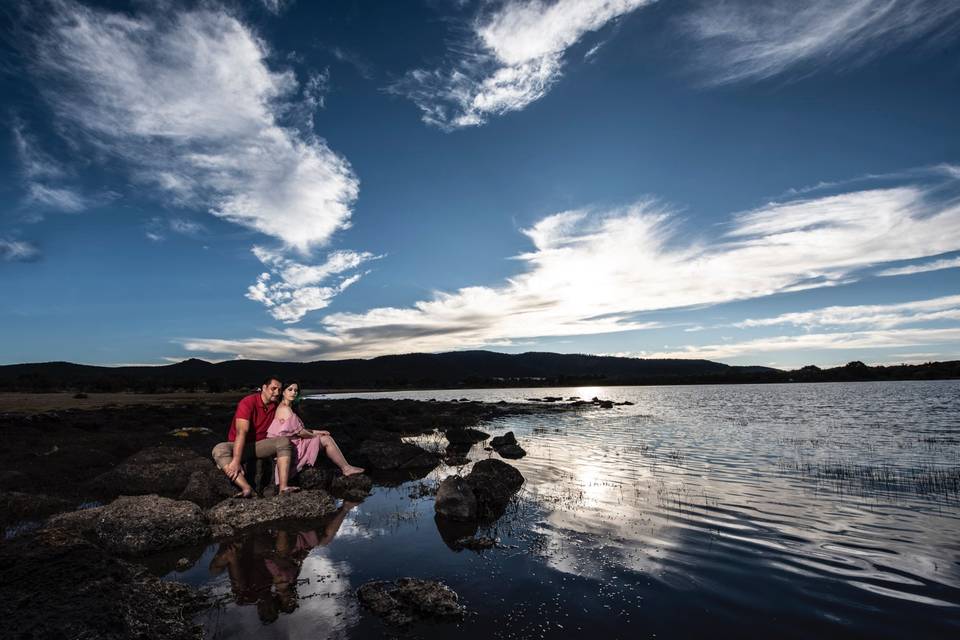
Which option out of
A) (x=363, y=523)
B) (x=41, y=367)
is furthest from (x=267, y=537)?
(x=41, y=367)

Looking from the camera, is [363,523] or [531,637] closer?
→ [531,637]

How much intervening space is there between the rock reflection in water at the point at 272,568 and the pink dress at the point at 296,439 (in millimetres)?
3279

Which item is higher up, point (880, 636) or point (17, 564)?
point (17, 564)

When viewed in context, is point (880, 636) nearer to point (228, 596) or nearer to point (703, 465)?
point (228, 596)

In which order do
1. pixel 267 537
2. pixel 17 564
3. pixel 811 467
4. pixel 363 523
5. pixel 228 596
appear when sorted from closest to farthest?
pixel 17 564
pixel 228 596
pixel 267 537
pixel 363 523
pixel 811 467

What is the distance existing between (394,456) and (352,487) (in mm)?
5510

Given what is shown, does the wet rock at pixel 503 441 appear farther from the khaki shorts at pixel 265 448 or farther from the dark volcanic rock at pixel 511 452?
the khaki shorts at pixel 265 448

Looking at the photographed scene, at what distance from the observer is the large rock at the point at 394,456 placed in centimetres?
2155

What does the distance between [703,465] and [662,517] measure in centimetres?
981

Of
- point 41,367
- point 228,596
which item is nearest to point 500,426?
point 228,596

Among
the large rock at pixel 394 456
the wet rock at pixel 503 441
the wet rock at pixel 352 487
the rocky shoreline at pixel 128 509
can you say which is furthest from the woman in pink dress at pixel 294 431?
the wet rock at pixel 503 441

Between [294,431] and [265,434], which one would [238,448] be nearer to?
[265,434]

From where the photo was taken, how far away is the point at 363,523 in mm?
12516

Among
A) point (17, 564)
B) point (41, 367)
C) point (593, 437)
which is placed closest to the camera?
point (17, 564)
